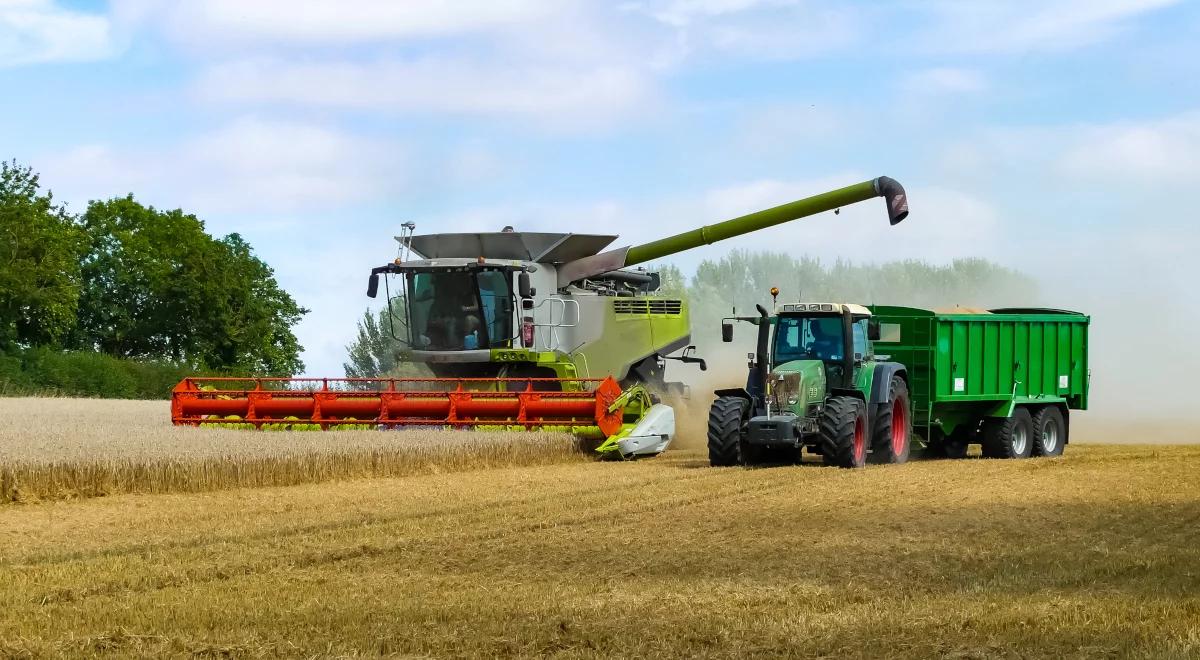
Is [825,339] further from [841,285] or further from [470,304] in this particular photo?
[841,285]

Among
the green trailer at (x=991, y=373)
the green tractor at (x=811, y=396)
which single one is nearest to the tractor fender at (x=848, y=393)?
the green tractor at (x=811, y=396)

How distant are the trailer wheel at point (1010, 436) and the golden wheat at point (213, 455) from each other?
5242 millimetres

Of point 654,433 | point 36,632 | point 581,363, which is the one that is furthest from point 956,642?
point 581,363

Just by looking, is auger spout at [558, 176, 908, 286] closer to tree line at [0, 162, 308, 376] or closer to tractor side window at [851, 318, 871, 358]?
tractor side window at [851, 318, 871, 358]

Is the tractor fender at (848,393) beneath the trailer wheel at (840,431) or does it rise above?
above

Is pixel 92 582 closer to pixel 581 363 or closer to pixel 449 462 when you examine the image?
pixel 449 462

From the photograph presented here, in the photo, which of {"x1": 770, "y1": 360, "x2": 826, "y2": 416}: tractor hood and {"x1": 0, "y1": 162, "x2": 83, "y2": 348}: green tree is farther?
{"x1": 0, "y1": 162, "x2": 83, "y2": 348}: green tree

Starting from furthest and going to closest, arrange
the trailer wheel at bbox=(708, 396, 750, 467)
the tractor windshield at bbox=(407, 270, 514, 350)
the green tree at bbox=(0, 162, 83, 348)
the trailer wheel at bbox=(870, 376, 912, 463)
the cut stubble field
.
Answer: the green tree at bbox=(0, 162, 83, 348)
the tractor windshield at bbox=(407, 270, 514, 350)
the trailer wheel at bbox=(870, 376, 912, 463)
the trailer wheel at bbox=(708, 396, 750, 467)
the cut stubble field

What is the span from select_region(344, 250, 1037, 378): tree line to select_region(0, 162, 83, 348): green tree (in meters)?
15.0

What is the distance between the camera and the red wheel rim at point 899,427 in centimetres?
1725

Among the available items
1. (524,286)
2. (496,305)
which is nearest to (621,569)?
(524,286)

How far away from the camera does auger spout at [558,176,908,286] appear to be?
2175cm

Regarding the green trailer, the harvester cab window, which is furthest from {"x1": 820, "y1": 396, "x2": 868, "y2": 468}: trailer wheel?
the harvester cab window

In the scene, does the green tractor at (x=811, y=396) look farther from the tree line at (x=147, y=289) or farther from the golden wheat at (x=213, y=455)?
the tree line at (x=147, y=289)
